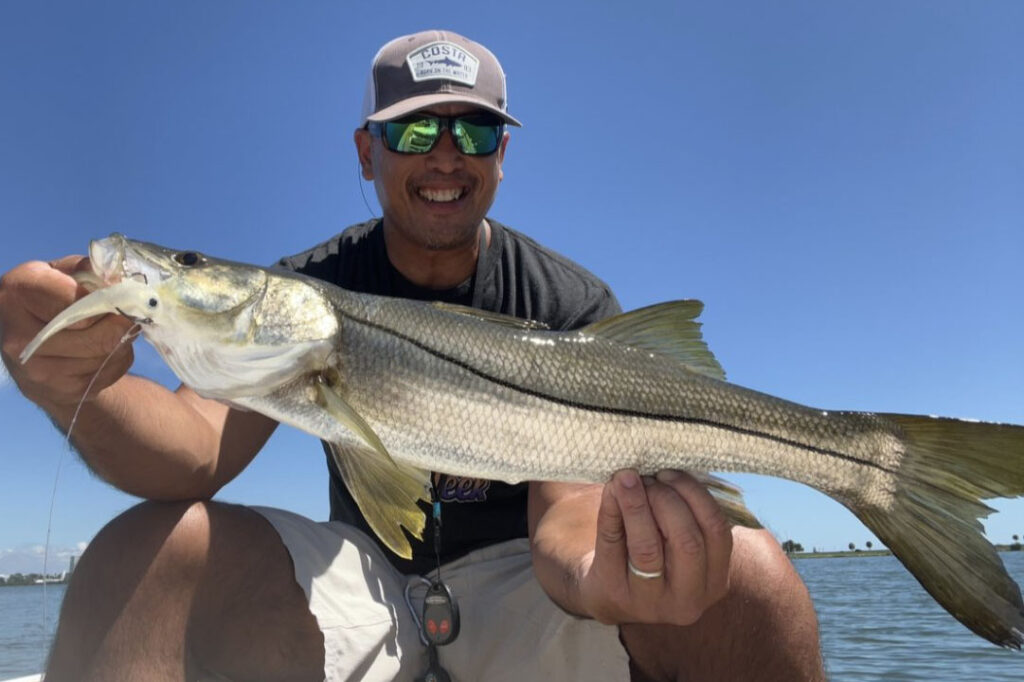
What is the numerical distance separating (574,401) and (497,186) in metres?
2.24

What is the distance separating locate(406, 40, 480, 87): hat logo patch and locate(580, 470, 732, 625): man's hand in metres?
2.81

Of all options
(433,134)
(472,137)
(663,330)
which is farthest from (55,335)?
(472,137)

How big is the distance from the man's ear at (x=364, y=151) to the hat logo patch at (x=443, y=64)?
0.62m

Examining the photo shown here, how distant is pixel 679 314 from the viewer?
321cm

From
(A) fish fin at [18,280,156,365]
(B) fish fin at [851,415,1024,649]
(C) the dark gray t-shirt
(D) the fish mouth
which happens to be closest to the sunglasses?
(C) the dark gray t-shirt

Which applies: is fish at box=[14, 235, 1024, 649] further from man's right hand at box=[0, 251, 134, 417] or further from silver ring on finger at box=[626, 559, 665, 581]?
silver ring on finger at box=[626, 559, 665, 581]

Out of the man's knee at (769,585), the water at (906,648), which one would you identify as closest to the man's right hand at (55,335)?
the man's knee at (769,585)

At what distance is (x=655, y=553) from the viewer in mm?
2965

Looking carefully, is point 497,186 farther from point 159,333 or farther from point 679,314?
point 159,333

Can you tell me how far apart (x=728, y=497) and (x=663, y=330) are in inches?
28.0

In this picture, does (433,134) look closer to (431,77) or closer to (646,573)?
(431,77)

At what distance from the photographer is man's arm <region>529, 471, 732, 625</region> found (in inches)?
114

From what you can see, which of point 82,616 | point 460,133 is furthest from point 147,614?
point 460,133

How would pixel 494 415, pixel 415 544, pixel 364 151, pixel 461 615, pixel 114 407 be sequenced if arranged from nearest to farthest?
pixel 494 415 → pixel 114 407 → pixel 461 615 → pixel 415 544 → pixel 364 151
